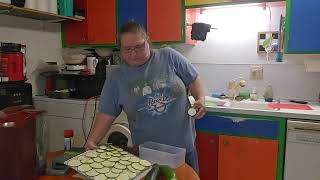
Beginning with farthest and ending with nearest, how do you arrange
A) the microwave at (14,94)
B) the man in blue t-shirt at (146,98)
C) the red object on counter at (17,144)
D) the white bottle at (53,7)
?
the white bottle at (53,7) < the microwave at (14,94) < the man in blue t-shirt at (146,98) < the red object on counter at (17,144)

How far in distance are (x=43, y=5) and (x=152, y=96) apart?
5.95ft

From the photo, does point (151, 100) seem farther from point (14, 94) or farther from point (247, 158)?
point (14, 94)

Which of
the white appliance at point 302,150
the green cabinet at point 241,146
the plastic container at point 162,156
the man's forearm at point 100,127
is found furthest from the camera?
the green cabinet at point 241,146

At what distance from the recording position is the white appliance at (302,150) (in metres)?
2.01

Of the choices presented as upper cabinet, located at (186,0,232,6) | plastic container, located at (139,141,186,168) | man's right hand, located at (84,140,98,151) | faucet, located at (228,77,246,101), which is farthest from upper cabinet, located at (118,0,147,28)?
plastic container, located at (139,141,186,168)

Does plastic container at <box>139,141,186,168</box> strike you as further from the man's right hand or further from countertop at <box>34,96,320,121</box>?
countertop at <box>34,96,320,121</box>

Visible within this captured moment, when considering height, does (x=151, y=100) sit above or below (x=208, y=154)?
above

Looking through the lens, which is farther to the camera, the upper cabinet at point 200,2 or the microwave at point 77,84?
the microwave at point 77,84

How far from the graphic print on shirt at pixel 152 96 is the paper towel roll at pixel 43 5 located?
168cm

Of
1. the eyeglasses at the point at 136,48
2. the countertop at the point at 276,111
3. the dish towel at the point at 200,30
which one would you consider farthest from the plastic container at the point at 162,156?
the dish towel at the point at 200,30

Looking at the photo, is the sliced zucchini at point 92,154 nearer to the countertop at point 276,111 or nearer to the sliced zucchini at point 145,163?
the sliced zucchini at point 145,163

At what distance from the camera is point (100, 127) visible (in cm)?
138

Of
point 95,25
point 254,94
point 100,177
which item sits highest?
point 95,25

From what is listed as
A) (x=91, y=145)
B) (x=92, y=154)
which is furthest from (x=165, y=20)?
(x=92, y=154)
